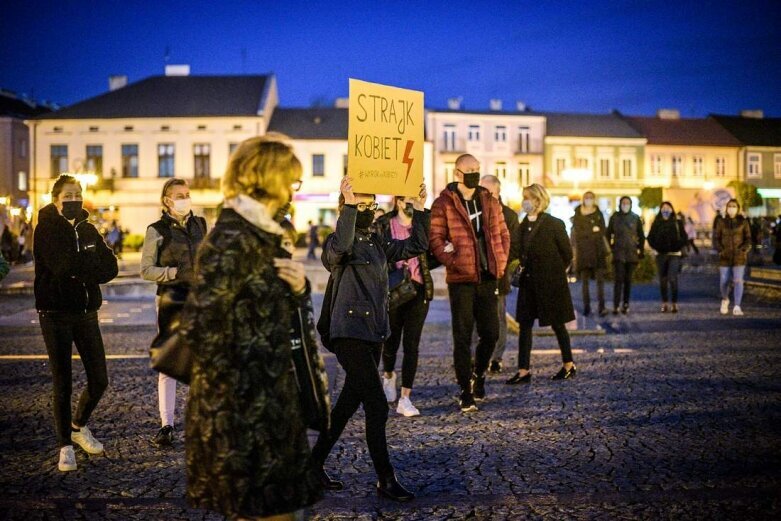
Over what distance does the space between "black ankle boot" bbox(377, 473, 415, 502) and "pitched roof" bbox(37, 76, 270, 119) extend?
→ 52484 mm

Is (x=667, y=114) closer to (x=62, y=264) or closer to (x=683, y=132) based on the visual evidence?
(x=683, y=132)

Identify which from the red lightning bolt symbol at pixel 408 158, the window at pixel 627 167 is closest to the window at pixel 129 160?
the window at pixel 627 167

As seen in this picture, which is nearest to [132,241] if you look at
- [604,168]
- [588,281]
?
[604,168]

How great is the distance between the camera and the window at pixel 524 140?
207ft

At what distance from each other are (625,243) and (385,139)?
9514 millimetres

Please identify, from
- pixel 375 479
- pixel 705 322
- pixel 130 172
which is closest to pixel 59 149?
pixel 130 172

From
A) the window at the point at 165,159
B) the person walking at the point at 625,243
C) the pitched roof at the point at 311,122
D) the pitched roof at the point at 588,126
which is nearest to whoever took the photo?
the person walking at the point at 625,243

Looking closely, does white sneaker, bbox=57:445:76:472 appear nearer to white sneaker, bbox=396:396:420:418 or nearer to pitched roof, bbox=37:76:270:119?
white sneaker, bbox=396:396:420:418

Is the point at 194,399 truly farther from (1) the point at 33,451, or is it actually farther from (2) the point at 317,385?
(1) the point at 33,451

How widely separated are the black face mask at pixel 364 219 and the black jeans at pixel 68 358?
6.97ft

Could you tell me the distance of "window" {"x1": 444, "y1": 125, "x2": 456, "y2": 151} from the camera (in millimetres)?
61750

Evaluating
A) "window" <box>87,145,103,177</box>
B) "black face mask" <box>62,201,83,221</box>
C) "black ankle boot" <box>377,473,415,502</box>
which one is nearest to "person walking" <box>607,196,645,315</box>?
"black ankle boot" <box>377,473,415,502</box>

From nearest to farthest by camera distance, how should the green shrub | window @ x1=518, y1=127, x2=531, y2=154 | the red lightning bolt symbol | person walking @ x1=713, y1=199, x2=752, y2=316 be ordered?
the red lightning bolt symbol < person walking @ x1=713, y1=199, x2=752, y2=316 < the green shrub < window @ x1=518, y1=127, x2=531, y2=154

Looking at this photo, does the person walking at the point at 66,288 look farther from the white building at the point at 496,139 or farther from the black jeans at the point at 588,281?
the white building at the point at 496,139
